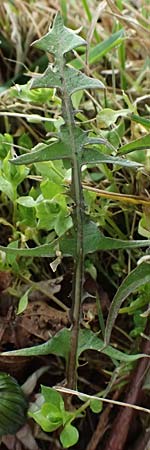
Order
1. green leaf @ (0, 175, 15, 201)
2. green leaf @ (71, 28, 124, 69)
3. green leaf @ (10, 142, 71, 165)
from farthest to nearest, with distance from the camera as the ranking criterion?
green leaf @ (71, 28, 124, 69) → green leaf @ (0, 175, 15, 201) → green leaf @ (10, 142, 71, 165)

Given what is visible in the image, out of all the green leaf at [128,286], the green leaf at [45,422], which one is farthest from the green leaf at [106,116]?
the green leaf at [45,422]

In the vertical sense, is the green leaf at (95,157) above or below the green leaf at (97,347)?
above

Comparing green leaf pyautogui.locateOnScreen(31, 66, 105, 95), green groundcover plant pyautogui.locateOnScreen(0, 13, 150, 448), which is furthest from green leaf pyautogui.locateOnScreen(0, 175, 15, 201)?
green leaf pyautogui.locateOnScreen(31, 66, 105, 95)

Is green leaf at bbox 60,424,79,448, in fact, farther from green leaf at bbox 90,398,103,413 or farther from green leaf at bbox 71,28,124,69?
green leaf at bbox 71,28,124,69

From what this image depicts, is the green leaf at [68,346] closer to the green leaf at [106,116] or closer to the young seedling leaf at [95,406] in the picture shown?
the young seedling leaf at [95,406]

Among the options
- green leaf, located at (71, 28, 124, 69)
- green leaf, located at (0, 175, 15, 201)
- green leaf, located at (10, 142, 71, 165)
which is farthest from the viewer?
green leaf, located at (71, 28, 124, 69)

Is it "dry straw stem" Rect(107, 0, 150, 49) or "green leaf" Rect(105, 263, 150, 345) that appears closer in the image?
"green leaf" Rect(105, 263, 150, 345)

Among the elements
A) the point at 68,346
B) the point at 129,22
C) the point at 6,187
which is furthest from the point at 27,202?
the point at 129,22
